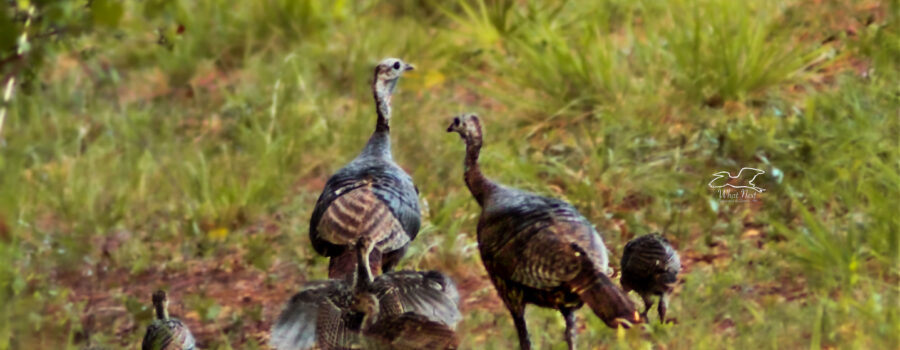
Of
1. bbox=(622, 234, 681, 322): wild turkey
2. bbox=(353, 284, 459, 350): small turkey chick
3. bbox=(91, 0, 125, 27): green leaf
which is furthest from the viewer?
bbox=(622, 234, 681, 322): wild turkey

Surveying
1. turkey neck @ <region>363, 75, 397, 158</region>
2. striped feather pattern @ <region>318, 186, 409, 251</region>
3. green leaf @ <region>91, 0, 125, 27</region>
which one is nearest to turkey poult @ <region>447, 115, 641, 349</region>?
striped feather pattern @ <region>318, 186, 409, 251</region>

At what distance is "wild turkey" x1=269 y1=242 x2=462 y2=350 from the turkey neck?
97 cm

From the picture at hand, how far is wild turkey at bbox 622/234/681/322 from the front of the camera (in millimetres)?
3691

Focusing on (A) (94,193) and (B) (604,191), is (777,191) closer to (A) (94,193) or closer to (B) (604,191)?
(B) (604,191)

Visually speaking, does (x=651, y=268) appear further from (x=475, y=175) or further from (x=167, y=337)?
(x=167, y=337)

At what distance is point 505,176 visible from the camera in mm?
5922

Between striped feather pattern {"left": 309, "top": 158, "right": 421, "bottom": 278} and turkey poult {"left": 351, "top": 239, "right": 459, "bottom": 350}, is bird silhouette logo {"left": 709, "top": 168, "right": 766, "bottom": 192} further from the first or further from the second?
turkey poult {"left": 351, "top": 239, "right": 459, "bottom": 350}

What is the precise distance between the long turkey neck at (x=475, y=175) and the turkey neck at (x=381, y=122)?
0.72 metres

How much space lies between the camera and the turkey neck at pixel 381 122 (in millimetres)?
4824

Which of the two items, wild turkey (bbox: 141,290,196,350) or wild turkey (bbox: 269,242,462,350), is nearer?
wild turkey (bbox: 269,242,462,350)

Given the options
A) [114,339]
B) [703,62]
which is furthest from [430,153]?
[114,339]

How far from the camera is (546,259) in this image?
353 cm

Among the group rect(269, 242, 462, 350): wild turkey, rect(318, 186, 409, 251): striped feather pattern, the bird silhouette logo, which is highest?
the bird silhouette logo

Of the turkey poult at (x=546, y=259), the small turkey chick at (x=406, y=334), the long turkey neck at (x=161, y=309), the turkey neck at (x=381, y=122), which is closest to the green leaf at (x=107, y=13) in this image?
the small turkey chick at (x=406, y=334)
